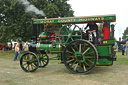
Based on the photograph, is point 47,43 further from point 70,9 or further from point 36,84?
point 70,9

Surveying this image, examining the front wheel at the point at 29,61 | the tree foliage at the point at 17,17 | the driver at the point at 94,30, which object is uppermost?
the tree foliage at the point at 17,17

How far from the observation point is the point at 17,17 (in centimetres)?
1744

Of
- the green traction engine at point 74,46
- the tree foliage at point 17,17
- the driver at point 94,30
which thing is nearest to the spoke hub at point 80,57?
the green traction engine at point 74,46

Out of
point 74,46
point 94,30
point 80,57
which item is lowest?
point 80,57

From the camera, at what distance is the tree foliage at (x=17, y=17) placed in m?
16.7

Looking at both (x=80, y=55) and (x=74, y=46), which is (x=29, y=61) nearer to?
(x=74, y=46)

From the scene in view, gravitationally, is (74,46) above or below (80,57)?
above

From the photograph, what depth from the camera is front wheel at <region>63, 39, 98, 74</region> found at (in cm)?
533

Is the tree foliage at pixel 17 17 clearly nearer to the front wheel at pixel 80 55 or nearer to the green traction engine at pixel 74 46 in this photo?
the green traction engine at pixel 74 46

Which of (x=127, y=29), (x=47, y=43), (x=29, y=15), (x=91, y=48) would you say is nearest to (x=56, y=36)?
(x=47, y=43)

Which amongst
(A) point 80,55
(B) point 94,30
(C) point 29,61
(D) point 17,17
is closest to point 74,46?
(A) point 80,55

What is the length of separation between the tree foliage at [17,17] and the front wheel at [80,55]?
11614mm

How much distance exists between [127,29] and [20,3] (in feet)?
174

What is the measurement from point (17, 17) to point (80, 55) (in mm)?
14010
